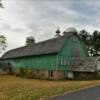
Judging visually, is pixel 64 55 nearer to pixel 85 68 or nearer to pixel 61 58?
pixel 61 58

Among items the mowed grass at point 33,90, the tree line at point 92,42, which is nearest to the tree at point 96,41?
the tree line at point 92,42

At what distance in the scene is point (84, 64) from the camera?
155 ft

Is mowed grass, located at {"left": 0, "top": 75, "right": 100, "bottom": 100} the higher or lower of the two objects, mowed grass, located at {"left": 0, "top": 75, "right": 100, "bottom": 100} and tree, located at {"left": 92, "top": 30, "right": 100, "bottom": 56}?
the lower

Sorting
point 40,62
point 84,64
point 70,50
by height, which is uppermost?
point 70,50

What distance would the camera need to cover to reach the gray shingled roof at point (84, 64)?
4542 centimetres

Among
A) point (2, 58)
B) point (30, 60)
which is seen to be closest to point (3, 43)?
point (30, 60)

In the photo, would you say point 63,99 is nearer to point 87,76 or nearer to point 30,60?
point 87,76

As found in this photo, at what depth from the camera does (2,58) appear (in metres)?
84.1

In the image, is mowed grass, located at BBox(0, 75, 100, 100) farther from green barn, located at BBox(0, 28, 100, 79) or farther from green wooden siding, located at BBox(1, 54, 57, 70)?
green wooden siding, located at BBox(1, 54, 57, 70)

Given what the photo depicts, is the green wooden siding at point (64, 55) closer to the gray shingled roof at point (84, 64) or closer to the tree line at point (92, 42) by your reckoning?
the gray shingled roof at point (84, 64)

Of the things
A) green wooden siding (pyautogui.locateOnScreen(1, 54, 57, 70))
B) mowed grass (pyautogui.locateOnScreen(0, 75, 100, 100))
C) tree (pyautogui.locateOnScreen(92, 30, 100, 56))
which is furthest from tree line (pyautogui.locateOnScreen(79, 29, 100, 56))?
mowed grass (pyautogui.locateOnScreen(0, 75, 100, 100))

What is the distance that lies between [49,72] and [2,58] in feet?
127

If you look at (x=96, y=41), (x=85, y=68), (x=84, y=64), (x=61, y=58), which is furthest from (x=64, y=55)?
(x=96, y=41)

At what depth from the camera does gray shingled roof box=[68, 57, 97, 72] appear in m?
45.4
